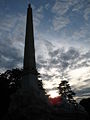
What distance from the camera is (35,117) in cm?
1447

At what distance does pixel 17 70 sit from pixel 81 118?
2464cm

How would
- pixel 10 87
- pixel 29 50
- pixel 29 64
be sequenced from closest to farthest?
pixel 29 64, pixel 29 50, pixel 10 87

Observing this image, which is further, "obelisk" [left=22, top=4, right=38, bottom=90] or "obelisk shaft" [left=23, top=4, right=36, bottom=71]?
"obelisk shaft" [left=23, top=4, right=36, bottom=71]

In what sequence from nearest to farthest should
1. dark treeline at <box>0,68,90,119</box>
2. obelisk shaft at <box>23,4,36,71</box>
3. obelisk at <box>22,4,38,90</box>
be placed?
obelisk at <box>22,4,38,90</box>
obelisk shaft at <box>23,4,36,71</box>
dark treeline at <box>0,68,90,119</box>

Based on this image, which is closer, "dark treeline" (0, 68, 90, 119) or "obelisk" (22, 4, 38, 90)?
"obelisk" (22, 4, 38, 90)

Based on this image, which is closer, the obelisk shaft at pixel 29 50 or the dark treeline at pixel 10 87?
the obelisk shaft at pixel 29 50

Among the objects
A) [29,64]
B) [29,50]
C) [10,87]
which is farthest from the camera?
[10,87]

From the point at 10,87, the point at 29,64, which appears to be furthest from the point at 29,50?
the point at 10,87

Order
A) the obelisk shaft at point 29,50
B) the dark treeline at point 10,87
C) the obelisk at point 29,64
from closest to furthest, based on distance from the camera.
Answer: the obelisk at point 29,64
the obelisk shaft at point 29,50
the dark treeline at point 10,87

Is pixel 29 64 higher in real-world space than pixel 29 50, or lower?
lower

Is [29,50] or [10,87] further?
[10,87]

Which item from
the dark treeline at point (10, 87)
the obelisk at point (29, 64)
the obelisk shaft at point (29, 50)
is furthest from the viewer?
the dark treeline at point (10, 87)

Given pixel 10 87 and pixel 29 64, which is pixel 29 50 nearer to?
pixel 29 64

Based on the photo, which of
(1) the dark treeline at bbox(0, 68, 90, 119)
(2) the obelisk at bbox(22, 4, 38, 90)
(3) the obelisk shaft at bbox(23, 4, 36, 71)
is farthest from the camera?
(1) the dark treeline at bbox(0, 68, 90, 119)
